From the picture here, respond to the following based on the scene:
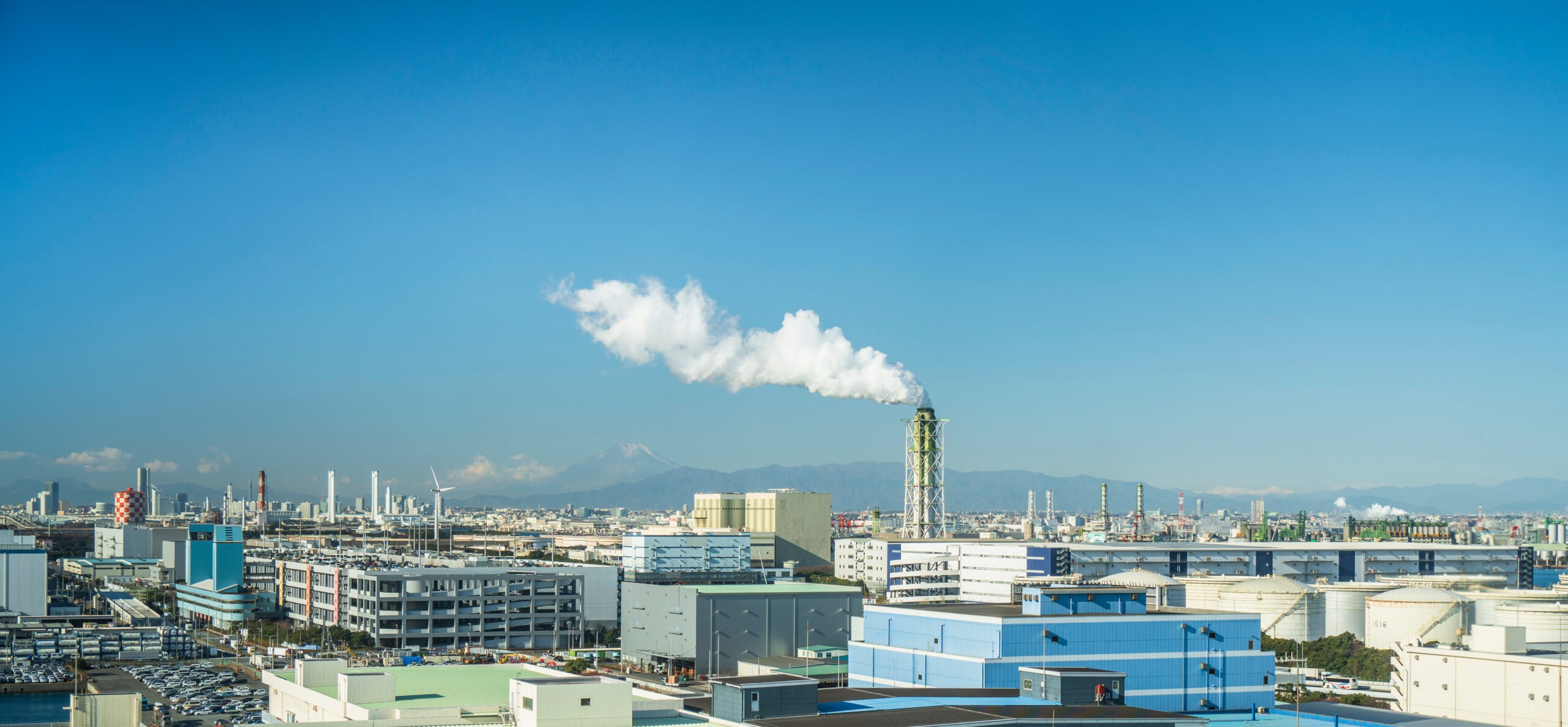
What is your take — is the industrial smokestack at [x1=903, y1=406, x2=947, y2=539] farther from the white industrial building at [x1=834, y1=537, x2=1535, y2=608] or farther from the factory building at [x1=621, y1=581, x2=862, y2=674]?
the factory building at [x1=621, y1=581, x2=862, y2=674]

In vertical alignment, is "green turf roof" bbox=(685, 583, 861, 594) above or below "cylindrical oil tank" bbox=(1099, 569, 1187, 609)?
above

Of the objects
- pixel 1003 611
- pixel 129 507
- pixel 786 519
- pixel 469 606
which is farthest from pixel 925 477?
pixel 129 507

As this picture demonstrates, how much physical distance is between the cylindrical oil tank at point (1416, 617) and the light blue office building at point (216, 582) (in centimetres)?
5250

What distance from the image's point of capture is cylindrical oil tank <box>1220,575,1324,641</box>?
2096 inches

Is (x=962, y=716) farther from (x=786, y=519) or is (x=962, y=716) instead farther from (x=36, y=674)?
(x=786, y=519)

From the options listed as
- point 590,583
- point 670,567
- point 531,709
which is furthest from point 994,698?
point 670,567

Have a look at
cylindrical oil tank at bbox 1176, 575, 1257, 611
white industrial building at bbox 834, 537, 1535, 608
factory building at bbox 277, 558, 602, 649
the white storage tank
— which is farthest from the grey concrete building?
white industrial building at bbox 834, 537, 1535, 608

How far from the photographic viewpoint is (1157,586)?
54.4 m

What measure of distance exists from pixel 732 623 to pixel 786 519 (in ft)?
171

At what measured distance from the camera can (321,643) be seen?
58594mm

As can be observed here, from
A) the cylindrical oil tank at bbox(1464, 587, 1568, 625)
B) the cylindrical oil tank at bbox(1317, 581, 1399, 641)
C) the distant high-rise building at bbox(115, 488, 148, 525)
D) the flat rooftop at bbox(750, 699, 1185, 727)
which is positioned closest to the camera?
the flat rooftop at bbox(750, 699, 1185, 727)

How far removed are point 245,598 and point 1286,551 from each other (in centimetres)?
5486

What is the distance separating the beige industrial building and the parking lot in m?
47.1

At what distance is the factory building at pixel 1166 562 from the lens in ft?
236
